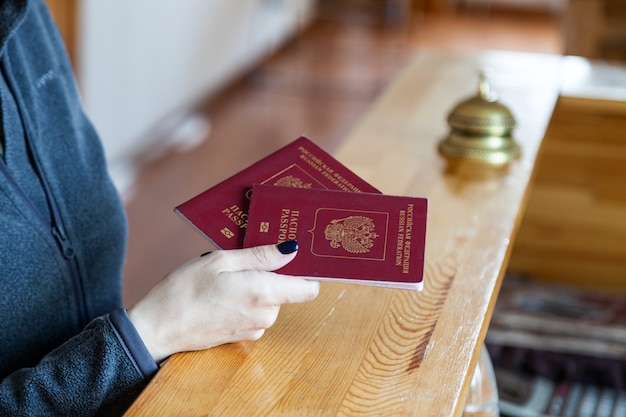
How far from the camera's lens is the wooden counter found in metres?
0.86

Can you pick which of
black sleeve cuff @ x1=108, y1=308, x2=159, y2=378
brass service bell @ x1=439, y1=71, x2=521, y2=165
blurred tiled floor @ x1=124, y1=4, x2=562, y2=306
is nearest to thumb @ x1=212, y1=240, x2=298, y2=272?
black sleeve cuff @ x1=108, y1=308, x2=159, y2=378

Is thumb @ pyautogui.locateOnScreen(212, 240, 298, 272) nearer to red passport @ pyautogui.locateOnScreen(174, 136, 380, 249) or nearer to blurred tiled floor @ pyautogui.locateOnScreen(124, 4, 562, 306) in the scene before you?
red passport @ pyautogui.locateOnScreen(174, 136, 380, 249)

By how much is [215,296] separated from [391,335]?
21 cm

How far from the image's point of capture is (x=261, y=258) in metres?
0.91

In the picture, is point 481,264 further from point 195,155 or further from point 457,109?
point 195,155

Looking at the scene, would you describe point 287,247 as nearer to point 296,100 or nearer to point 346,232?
point 346,232

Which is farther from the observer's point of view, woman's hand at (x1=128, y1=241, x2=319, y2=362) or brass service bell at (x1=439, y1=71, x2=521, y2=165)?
brass service bell at (x1=439, y1=71, x2=521, y2=165)

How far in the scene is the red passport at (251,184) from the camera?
0.96 meters

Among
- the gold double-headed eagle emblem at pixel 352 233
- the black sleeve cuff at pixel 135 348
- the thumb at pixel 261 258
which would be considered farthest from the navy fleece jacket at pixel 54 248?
the gold double-headed eagle emblem at pixel 352 233

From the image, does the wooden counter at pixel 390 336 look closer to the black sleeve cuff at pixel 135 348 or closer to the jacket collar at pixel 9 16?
the black sleeve cuff at pixel 135 348

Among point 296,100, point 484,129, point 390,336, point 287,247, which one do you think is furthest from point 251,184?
point 296,100

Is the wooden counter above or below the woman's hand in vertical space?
below

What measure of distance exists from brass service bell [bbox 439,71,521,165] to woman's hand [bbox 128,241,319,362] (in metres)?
0.69

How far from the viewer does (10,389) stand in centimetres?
94
